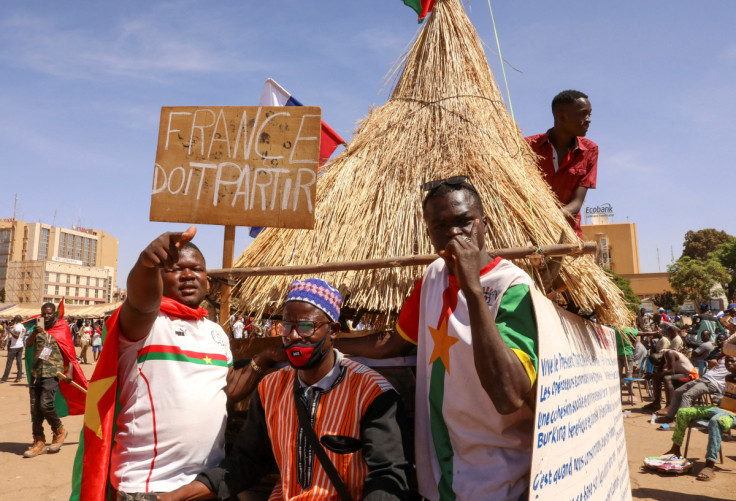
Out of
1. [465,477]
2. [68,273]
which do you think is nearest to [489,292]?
[465,477]

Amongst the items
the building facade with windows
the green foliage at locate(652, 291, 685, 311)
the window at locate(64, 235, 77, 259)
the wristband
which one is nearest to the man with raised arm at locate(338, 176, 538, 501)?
the wristband

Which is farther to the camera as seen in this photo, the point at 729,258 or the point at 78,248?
the point at 78,248

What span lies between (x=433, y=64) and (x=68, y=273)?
9290 centimetres

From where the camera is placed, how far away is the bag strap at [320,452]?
2.10 m

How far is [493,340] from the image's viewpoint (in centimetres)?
170

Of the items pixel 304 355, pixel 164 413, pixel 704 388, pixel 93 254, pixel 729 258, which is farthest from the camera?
pixel 93 254

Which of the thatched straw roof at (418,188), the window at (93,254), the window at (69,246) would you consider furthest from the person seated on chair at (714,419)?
the window at (93,254)

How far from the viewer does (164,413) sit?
2.38m

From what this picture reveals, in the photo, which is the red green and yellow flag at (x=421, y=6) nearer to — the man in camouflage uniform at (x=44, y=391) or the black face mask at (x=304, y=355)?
the black face mask at (x=304, y=355)

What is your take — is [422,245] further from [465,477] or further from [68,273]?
[68,273]

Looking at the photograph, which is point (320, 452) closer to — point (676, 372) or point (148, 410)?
point (148, 410)

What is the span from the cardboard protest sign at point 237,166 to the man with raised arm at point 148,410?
86 cm

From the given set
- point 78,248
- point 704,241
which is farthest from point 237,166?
point 78,248

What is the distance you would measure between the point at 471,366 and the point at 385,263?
0.96 metres
